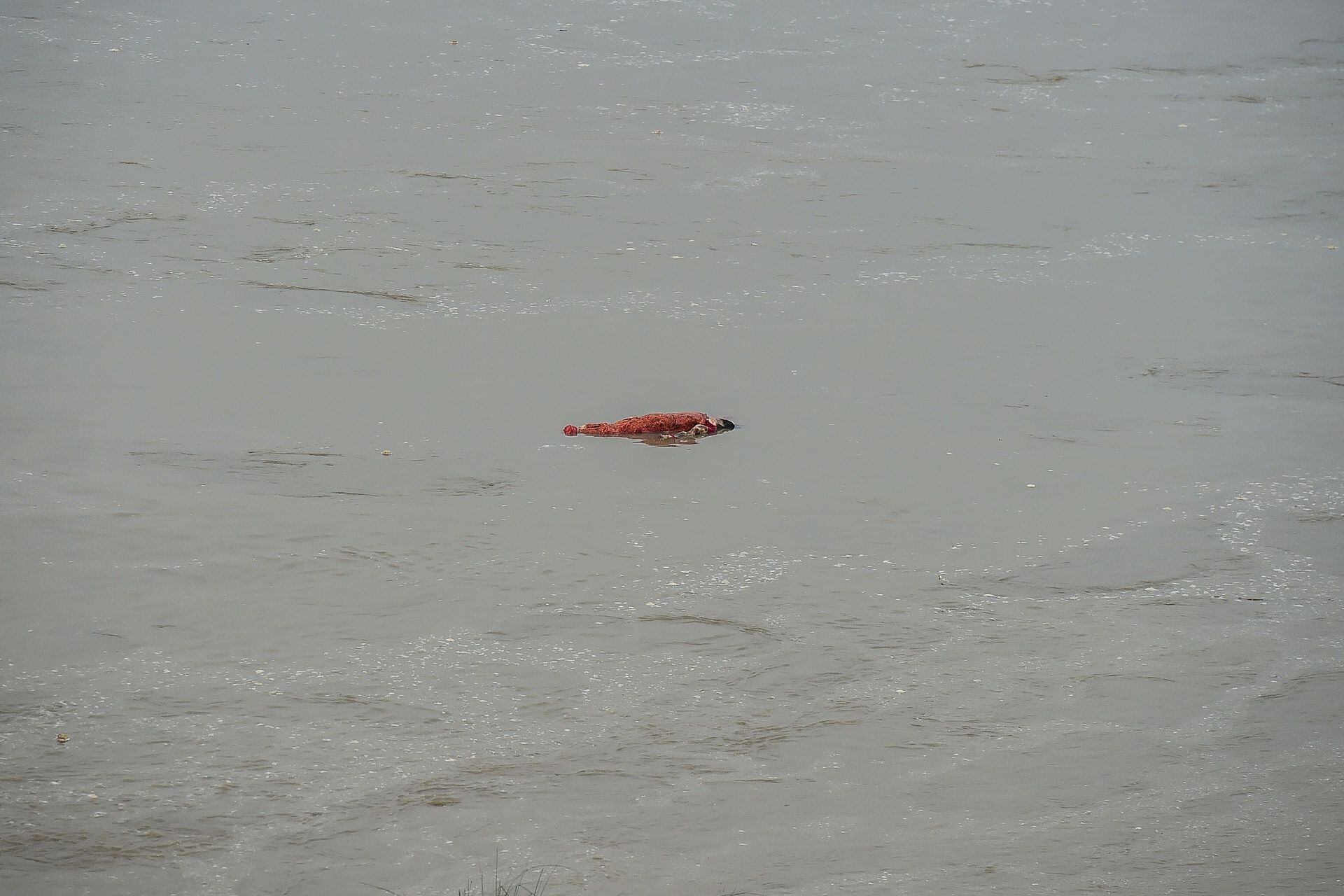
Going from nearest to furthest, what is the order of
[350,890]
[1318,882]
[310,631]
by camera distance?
1. [350,890]
2. [1318,882]
3. [310,631]

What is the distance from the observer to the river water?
309cm

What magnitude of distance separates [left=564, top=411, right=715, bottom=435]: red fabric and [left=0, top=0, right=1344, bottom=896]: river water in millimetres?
78

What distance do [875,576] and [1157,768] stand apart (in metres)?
1.00

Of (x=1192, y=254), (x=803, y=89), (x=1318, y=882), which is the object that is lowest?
(x=1318, y=882)

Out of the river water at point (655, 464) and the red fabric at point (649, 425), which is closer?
the river water at point (655, 464)

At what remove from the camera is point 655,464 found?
484cm

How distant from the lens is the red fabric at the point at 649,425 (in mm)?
5008

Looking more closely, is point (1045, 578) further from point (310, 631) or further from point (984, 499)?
point (310, 631)

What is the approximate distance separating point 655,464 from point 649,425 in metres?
0.24

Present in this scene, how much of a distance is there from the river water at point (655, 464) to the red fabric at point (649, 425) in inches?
3.1

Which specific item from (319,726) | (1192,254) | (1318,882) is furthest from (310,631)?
(1192,254)

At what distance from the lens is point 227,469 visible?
4.52 m

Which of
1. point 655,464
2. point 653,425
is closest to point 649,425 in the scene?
point 653,425

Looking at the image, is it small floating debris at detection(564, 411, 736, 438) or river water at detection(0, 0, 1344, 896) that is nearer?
river water at detection(0, 0, 1344, 896)
